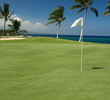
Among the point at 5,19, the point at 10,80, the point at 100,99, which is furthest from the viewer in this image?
the point at 5,19

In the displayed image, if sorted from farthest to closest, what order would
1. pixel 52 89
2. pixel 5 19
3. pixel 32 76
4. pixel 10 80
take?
pixel 5 19, pixel 32 76, pixel 10 80, pixel 52 89

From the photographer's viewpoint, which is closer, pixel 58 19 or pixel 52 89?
pixel 52 89

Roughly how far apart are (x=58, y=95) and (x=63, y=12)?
2029 inches

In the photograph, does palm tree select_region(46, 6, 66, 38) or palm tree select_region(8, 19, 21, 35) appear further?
palm tree select_region(8, 19, 21, 35)

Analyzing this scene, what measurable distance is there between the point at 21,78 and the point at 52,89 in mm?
1497

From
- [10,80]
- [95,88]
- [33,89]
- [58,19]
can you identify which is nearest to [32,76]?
[10,80]

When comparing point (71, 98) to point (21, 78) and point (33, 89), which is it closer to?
point (33, 89)

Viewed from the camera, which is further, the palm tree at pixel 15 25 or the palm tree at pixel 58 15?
the palm tree at pixel 15 25

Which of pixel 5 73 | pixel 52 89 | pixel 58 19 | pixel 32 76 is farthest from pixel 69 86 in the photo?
pixel 58 19

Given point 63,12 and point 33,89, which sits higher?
point 63,12

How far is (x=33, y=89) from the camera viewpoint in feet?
14.4

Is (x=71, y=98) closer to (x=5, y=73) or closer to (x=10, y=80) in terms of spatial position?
(x=10, y=80)

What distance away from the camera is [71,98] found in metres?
3.81

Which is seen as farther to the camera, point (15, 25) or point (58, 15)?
point (15, 25)
